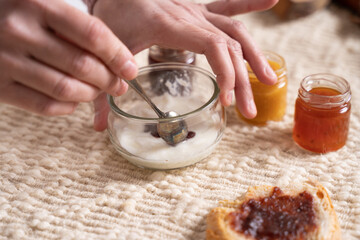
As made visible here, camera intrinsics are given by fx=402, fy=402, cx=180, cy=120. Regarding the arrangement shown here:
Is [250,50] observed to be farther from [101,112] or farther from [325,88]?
[101,112]

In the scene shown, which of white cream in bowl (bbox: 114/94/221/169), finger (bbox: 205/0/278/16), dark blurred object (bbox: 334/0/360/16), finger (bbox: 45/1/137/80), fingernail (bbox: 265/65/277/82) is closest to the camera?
finger (bbox: 45/1/137/80)

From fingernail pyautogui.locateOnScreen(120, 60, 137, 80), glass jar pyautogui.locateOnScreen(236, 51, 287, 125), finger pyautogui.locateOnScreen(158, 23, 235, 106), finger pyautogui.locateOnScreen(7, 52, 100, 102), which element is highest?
finger pyautogui.locateOnScreen(7, 52, 100, 102)

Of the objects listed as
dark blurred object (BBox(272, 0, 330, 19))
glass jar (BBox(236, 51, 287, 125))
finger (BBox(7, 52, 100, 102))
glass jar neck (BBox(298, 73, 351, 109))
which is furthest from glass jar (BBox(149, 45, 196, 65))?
dark blurred object (BBox(272, 0, 330, 19))

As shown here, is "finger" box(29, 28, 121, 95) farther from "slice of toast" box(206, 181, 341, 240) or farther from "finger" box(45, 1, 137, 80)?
"slice of toast" box(206, 181, 341, 240)

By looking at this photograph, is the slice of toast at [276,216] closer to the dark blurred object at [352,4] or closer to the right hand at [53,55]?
the right hand at [53,55]

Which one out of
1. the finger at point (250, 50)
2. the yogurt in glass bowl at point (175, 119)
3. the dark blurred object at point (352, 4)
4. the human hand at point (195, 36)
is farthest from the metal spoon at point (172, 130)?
the dark blurred object at point (352, 4)

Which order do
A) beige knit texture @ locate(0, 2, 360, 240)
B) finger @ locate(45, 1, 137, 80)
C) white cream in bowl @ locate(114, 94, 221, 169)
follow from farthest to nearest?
white cream in bowl @ locate(114, 94, 221, 169) < beige knit texture @ locate(0, 2, 360, 240) < finger @ locate(45, 1, 137, 80)
